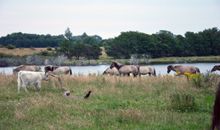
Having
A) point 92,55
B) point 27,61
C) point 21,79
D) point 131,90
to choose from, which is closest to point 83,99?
point 131,90

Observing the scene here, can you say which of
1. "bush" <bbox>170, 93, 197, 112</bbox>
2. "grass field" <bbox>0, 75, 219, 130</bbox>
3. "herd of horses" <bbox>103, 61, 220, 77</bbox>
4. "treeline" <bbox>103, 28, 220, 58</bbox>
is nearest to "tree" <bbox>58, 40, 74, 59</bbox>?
"treeline" <bbox>103, 28, 220, 58</bbox>

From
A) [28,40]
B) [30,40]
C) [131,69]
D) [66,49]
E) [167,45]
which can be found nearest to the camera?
[131,69]

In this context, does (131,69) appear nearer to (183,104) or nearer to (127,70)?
(127,70)

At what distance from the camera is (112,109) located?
14.2m

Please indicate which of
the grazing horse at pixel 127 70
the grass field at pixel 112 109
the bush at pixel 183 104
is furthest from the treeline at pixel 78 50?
the bush at pixel 183 104

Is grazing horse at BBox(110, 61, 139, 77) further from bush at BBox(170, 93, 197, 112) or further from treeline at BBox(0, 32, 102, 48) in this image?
treeline at BBox(0, 32, 102, 48)

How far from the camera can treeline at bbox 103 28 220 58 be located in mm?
96562

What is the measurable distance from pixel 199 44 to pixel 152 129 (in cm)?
8812

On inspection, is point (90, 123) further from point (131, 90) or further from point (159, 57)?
point (159, 57)

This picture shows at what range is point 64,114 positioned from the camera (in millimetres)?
13039

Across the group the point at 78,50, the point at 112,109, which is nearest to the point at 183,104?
→ the point at 112,109

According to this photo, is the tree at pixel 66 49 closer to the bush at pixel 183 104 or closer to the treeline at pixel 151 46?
the treeline at pixel 151 46

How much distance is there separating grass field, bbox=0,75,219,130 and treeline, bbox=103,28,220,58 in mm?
74982

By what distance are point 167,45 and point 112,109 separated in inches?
3307
